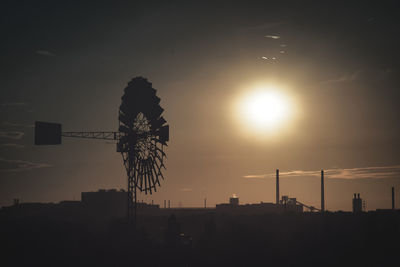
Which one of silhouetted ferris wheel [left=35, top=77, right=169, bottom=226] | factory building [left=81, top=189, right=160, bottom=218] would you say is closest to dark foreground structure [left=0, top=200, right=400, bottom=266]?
silhouetted ferris wheel [left=35, top=77, right=169, bottom=226]

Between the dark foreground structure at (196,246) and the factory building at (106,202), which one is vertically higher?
the factory building at (106,202)

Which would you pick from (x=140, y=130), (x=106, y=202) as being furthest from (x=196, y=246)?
(x=106, y=202)

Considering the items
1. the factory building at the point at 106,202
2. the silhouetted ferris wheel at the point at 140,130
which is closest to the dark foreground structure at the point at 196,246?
the silhouetted ferris wheel at the point at 140,130

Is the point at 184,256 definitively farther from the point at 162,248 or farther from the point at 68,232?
the point at 68,232

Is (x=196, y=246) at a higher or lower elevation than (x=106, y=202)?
lower

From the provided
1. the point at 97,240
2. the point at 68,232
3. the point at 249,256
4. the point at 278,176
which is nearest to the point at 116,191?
the point at 278,176

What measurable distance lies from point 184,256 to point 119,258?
311 inches

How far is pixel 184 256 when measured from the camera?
218ft

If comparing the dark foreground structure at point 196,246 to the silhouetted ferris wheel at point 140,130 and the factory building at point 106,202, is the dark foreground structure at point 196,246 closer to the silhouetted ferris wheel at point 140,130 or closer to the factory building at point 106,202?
the silhouetted ferris wheel at point 140,130

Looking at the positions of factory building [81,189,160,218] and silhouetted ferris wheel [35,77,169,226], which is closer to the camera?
silhouetted ferris wheel [35,77,169,226]

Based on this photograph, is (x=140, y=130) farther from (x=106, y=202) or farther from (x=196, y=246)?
(x=106, y=202)

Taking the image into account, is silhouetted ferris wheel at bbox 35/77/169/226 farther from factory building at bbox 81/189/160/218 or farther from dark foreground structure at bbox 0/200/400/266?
factory building at bbox 81/189/160/218

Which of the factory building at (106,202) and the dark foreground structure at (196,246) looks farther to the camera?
the factory building at (106,202)

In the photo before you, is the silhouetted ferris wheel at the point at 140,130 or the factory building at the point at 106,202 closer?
the silhouetted ferris wheel at the point at 140,130
